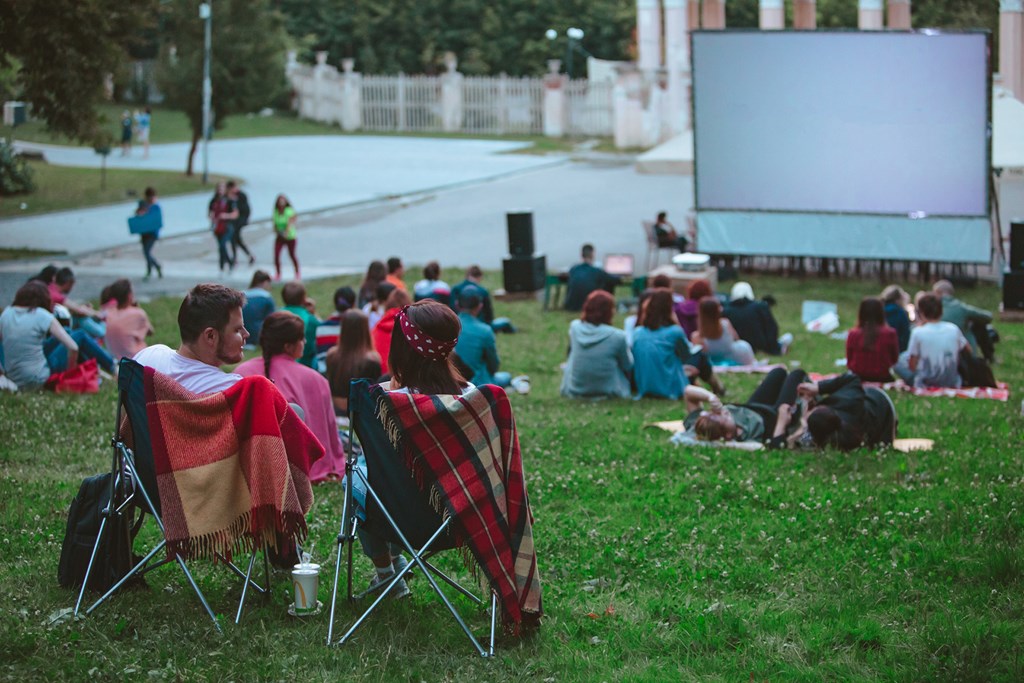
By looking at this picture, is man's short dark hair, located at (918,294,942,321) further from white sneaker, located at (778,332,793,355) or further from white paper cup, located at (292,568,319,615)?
white paper cup, located at (292,568,319,615)

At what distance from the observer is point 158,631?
17.7 ft

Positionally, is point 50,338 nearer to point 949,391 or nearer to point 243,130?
point 949,391

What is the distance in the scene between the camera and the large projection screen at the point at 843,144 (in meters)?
19.8

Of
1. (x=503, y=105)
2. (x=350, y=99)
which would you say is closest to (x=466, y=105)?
(x=503, y=105)

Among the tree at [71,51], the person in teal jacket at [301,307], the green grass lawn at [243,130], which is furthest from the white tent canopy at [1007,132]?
the green grass lawn at [243,130]

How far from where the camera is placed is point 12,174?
28.4 metres

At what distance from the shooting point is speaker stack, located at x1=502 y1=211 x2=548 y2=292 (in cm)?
1917

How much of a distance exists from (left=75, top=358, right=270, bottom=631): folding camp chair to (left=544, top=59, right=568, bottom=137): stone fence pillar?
4128cm

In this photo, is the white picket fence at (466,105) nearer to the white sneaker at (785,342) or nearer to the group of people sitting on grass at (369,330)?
the white sneaker at (785,342)

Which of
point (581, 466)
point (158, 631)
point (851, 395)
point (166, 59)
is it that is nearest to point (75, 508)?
point (158, 631)

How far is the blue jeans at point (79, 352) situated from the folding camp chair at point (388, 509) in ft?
20.8

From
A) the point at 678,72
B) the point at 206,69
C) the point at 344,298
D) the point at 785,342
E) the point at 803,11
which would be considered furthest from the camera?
the point at 678,72

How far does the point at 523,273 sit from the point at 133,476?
1410 centimetres

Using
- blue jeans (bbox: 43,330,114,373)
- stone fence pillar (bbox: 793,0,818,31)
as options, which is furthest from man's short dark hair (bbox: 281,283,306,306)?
Answer: stone fence pillar (bbox: 793,0,818,31)
